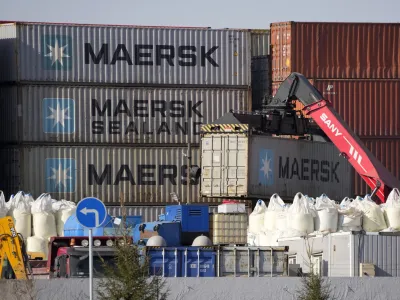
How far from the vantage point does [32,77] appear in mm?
44125

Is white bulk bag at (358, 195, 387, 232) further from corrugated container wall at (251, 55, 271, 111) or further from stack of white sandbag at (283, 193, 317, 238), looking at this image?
corrugated container wall at (251, 55, 271, 111)

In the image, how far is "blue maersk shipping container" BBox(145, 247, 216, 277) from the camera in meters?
26.1

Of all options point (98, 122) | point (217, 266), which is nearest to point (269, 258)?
point (217, 266)

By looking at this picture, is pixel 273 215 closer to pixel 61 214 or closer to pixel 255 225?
pixel 255 225

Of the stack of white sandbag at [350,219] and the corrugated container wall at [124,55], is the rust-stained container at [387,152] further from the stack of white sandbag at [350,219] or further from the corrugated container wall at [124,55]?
the stack of white sandbag at [350,219]

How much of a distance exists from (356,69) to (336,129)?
494 cm

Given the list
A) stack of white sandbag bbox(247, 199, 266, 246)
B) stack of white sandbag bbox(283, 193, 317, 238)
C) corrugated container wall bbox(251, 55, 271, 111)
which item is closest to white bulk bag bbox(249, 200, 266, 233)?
stack of white sandbag bbox(247, 199, 266, 246)

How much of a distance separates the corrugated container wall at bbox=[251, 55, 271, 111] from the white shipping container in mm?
4048

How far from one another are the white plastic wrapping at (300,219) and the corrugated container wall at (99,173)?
467 inches

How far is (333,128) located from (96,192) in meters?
9.13

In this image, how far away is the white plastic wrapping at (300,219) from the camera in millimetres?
31828

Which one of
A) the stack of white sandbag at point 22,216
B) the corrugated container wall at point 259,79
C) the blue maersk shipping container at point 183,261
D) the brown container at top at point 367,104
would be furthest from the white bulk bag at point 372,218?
the corrugated container wall at point 259,79

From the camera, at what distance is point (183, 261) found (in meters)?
26.2

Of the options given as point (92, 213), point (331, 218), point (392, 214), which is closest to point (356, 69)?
point (392, 214)
